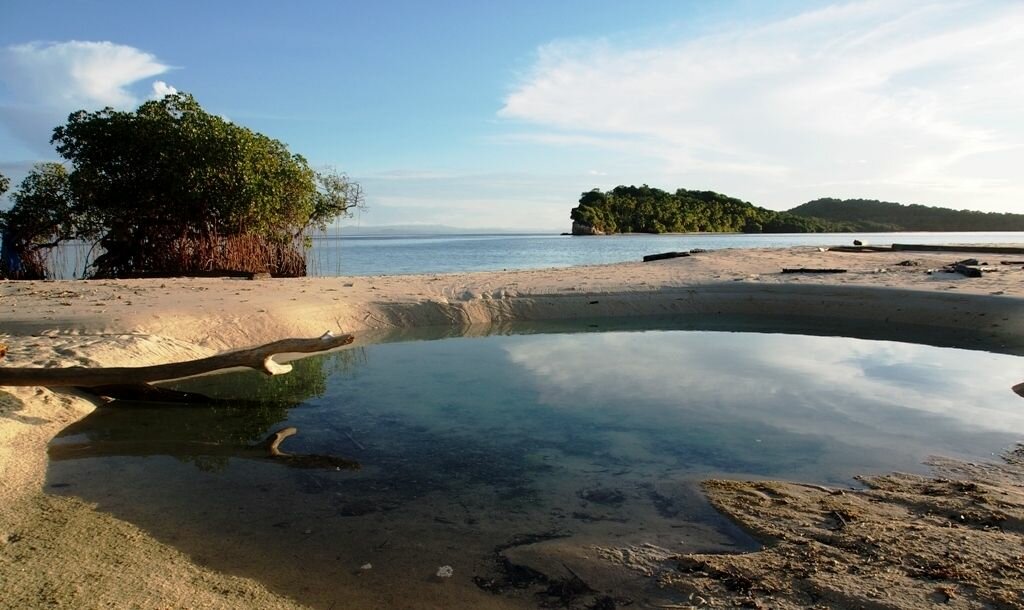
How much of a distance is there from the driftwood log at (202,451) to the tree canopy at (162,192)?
14.8m

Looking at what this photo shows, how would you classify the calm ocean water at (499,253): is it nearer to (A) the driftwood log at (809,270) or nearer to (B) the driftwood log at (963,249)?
(B) the driftwood log at (963,249)

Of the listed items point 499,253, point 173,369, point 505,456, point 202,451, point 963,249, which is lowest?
point 202,451

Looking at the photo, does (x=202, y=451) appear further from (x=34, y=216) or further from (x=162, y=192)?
(x=34, y=216)

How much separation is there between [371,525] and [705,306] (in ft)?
41.2

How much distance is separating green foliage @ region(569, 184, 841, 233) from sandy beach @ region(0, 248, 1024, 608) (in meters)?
78.5

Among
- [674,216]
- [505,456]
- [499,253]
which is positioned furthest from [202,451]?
[674,216]

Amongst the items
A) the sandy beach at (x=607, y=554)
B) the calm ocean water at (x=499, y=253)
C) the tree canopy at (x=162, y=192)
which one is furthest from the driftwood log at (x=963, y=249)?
the tree canopy at (x=162, y=192)

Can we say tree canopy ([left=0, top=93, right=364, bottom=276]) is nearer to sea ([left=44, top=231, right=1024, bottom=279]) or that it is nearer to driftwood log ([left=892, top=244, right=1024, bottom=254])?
sea ([left=44, top=231, right=1024, bottom=279])

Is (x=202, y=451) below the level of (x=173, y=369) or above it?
below

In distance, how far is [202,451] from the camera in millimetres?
6102

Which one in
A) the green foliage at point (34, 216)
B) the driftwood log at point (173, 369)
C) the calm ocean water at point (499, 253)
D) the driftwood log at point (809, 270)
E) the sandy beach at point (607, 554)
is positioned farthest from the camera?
the calm ocean water at point (499, 253)

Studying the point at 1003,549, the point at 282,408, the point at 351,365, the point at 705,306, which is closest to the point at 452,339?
the point at 351,365

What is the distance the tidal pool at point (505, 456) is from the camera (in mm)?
3873

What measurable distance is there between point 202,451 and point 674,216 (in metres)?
98.2
